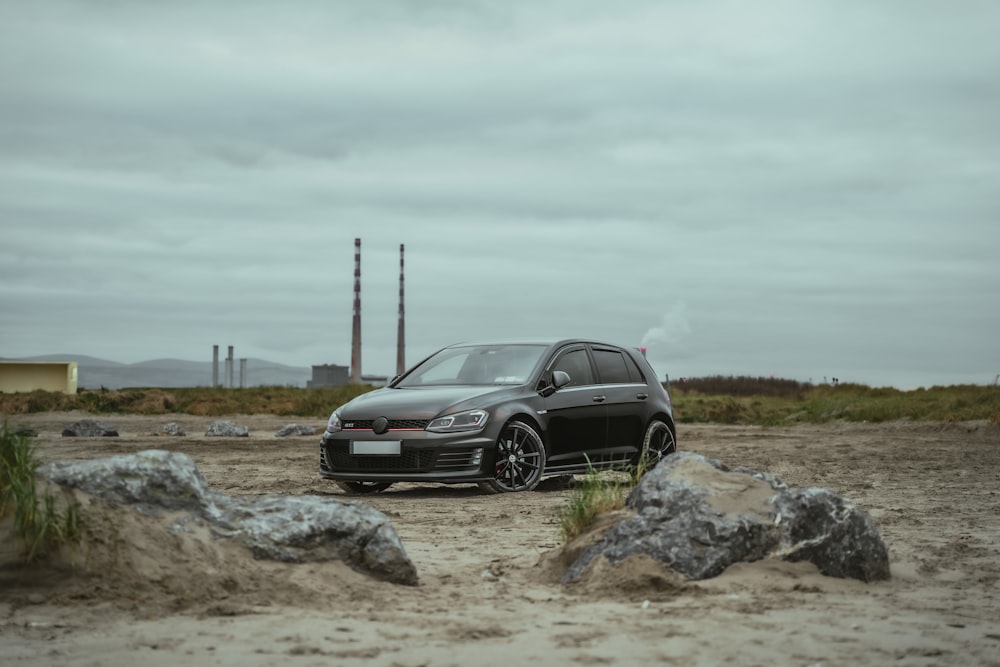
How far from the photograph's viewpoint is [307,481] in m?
15.5

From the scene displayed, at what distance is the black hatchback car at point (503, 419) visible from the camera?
519 inches

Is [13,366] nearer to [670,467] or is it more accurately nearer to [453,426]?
[453,426]

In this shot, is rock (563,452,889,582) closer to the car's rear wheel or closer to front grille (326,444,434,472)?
front grille (326,444,434,472)

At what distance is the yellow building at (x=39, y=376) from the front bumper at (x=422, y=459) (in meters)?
33.3

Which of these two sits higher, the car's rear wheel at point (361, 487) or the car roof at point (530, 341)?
the car roof at point (530, 341)

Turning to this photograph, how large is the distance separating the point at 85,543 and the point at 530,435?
719 centimetres

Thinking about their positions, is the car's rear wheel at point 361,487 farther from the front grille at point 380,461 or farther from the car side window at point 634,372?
the car side window at point 634,372

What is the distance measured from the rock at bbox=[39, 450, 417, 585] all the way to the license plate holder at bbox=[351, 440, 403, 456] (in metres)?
5.27

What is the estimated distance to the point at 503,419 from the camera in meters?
13.4

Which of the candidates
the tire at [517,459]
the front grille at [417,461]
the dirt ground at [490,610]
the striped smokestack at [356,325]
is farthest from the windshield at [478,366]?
the striped smokestack at [356,325]

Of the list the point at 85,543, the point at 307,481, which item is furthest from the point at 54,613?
the point at 307,481

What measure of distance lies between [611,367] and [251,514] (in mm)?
8270

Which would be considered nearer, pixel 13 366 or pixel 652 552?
pixel 652 552

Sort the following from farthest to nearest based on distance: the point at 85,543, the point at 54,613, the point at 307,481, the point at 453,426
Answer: the point at 307,481 < the point at 453,426 < the point at 85,543 < the point at 54,613
